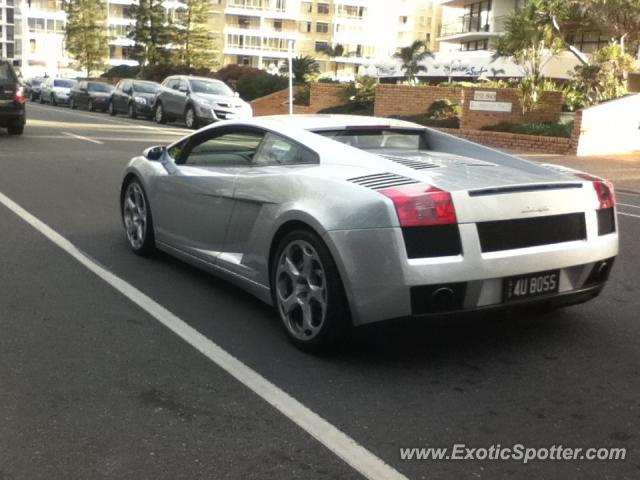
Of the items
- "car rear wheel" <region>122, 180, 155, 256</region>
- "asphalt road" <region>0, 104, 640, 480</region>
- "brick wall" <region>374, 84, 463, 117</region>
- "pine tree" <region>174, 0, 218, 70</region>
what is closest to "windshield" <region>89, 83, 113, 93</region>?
"brick wall" <region>374, 84, 463, 117</region>

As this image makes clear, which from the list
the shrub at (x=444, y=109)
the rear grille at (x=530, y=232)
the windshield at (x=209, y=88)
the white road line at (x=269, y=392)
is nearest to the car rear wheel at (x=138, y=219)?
the white road line at (x=269, y=392)

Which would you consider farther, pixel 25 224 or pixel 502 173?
pixel 25 224

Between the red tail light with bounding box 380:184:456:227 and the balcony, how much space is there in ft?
166

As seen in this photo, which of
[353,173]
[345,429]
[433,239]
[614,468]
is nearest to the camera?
[614,468]

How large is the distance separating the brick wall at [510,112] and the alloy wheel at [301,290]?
67.8 ft

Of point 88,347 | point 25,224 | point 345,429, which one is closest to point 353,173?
point 345,429

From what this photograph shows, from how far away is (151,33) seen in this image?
217 feet

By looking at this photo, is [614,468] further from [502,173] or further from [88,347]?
[88,347]

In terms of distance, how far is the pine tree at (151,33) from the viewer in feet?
216

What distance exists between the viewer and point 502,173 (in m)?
4.57

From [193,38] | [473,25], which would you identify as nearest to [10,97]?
[473,25]

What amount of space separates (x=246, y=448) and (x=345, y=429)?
1.52ft

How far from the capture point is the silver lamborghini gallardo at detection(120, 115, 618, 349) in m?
3.87

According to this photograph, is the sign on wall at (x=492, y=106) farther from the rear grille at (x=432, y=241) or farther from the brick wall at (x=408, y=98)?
the rear grille at (x=432, y=241)
